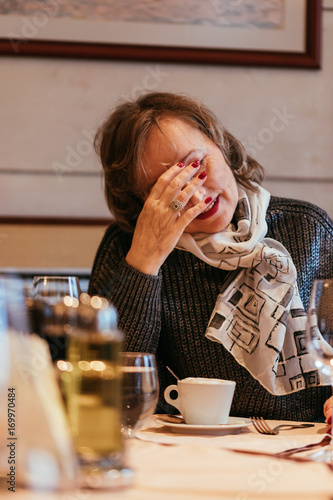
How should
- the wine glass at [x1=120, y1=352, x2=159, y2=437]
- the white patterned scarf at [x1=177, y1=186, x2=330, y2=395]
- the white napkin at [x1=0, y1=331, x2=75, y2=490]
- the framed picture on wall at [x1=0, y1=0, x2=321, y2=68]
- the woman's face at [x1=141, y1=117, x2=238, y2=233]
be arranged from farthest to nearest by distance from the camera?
the framed picture on wall at [x1=0, y1=0, x2=321, y2=68]
the woman's face at [x1=141, y1=117, x2=238, y2=233]
the white patterned scarf at [x1=177, y1=186, x2=330, y2=395]
the wine glass at [x1=120, y1=352, x2=159, y2=437]
the white napkin at [x1=0, y1=331, x2=75, y2=490]

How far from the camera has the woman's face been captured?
4.90 ft

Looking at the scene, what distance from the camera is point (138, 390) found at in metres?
0.76

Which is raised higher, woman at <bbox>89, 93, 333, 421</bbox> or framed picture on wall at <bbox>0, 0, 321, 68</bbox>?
framed picture on wall at <bbox>0, 0, 321, 68</bbox>

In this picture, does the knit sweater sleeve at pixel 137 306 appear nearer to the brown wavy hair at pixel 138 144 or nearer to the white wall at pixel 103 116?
the brown wavy hair at pixel 138 144

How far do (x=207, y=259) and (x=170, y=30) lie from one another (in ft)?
3.16

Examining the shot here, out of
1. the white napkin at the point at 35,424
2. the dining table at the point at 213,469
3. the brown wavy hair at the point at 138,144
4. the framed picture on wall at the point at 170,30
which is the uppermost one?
the framed picture on wall at the point at 170,30

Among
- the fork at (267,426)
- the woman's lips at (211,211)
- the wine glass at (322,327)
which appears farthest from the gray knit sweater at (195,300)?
the wine glass at (322,327)

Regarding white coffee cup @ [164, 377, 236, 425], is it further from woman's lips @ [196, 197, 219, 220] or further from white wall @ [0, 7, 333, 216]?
white wall @ [0, 7, 333, 216]

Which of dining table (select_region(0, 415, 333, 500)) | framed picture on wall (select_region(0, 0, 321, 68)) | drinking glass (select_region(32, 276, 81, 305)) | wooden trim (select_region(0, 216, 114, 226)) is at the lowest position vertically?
dining table (select_region(0, 415, 333, 500))

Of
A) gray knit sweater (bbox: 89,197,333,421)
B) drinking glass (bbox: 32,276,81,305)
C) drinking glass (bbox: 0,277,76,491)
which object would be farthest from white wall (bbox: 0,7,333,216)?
drinking glass (bbox: 0,277,76,491)

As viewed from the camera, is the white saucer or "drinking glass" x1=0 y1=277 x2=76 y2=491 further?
the white saucer

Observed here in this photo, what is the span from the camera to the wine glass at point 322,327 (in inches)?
32.9

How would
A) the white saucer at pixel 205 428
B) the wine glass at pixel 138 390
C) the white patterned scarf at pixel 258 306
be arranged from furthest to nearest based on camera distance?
the white patterned scarf at pixel 258 306
the white saucer at pixel 205 428
the wine glass at pixel 138 390

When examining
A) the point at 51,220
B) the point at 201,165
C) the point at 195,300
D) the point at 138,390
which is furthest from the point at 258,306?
the point at 51,220
